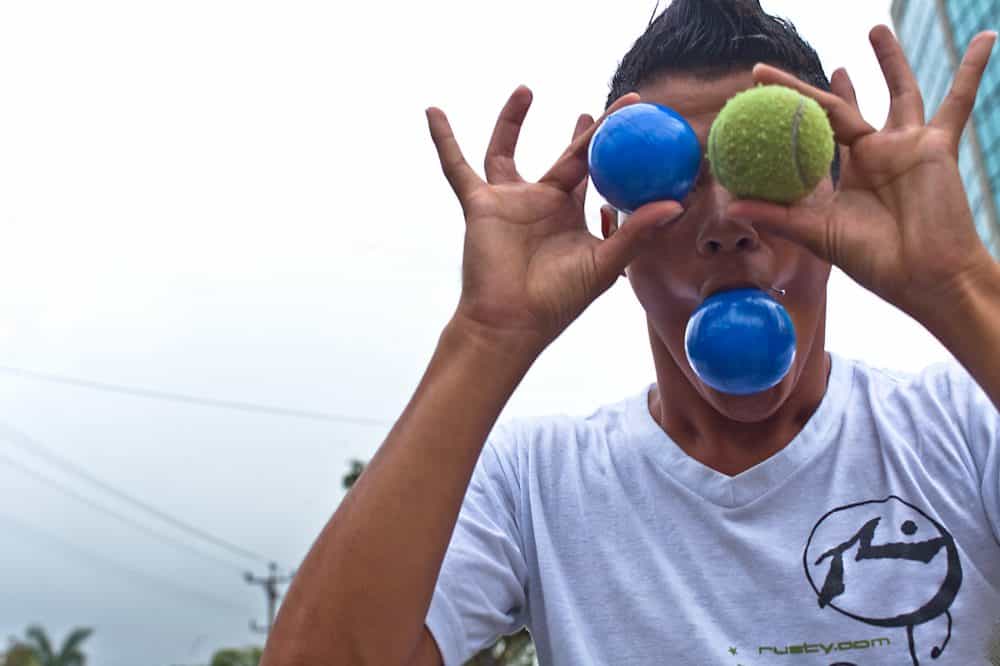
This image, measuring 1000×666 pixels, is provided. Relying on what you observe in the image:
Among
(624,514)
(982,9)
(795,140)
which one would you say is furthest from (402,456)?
(982,9)

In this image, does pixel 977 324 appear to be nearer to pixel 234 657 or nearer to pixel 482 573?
pixel 482 573

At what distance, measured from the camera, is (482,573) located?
6.64 ft

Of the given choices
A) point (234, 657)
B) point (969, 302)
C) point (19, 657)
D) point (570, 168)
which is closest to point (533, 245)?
point (570, 168)

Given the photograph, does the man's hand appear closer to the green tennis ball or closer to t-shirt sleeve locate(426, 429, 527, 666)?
the green tennis ball

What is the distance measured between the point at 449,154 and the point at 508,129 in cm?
16

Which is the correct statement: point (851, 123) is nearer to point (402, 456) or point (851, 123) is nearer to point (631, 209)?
point (631, 209)

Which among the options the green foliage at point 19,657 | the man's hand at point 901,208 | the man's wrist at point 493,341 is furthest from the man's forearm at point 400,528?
the green foliage at point 19,657

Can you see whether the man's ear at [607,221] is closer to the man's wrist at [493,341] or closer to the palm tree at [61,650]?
the man's wrist at [493,341]

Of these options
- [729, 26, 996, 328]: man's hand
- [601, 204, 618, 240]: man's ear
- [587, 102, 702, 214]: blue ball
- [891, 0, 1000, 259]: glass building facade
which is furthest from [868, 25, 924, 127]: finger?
[891, 0, 1000, 259]: glass building facade

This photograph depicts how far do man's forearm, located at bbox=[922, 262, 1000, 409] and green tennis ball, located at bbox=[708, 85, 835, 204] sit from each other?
334mm

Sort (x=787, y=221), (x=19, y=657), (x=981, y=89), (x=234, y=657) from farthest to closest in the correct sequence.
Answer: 1. (x=234, y=657)
2. (x=981, y=89)
3. (x=19, y=657)
4. (x=787, y=221)

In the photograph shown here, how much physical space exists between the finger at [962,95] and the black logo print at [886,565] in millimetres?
777

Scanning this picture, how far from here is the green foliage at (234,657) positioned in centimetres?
3772

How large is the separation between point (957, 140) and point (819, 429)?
0.69 meters
